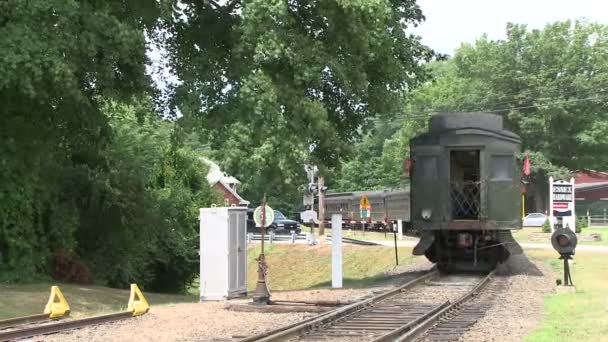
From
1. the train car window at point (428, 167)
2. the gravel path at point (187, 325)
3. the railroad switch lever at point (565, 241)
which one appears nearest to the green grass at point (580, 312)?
the railroad switch lever at point (565, 241)

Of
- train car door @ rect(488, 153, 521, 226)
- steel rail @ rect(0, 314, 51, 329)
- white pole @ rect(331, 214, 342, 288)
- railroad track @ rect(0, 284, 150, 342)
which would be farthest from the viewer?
train car door @ rect(488, 153, 521, 226)

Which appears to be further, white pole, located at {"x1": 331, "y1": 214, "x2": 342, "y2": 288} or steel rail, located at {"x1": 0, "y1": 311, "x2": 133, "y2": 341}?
white pole, located at {"x1": 331, "y1": 214, "x2": 342, "y2": 288}

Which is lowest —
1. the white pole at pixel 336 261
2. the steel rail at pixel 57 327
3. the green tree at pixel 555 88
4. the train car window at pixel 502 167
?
the steel rail at pixel 57 327

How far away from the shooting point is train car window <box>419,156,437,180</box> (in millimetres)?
19703

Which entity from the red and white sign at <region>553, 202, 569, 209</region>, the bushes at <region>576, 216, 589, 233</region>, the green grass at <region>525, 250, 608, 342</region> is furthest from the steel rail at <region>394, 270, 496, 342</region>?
the bushes at <region>576, 216, 589, 233</region>

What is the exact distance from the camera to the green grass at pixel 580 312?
1031cm

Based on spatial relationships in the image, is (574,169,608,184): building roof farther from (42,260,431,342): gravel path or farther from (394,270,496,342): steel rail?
(42,260,431,342): gravel path

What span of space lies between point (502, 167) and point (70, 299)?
10.5 meters

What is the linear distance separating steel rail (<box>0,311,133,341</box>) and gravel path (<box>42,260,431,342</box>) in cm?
27

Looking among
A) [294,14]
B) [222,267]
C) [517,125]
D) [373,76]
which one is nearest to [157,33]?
[294,14]

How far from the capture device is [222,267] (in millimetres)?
16188

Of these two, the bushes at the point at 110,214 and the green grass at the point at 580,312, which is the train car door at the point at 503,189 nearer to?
the green grass at the point at 580,312

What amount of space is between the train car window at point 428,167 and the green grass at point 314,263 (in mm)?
8515

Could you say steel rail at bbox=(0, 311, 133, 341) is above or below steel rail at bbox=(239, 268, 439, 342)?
below
